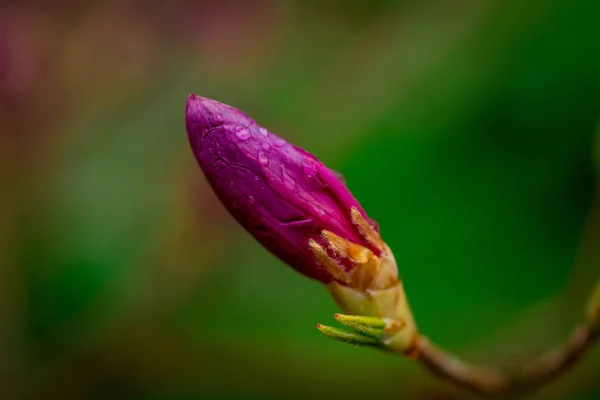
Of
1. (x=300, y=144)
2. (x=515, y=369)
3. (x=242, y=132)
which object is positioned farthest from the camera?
(x=300, y=144)

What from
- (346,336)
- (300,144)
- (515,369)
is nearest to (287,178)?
(346,336)

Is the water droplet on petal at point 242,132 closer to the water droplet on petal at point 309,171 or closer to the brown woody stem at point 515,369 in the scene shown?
the water droplet on petal at point 309,171

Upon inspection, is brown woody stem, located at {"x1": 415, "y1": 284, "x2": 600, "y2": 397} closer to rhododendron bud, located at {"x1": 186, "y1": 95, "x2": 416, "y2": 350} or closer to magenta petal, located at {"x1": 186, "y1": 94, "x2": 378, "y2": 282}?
rhododendron bud, located at {"x1": 186, "y1": 95, "x2": 416, "y2": 350}

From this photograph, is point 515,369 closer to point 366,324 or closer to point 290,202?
point 366,324

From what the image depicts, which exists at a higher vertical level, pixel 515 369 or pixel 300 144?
pixel 515 369

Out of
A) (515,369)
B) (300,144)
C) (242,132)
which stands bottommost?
(300,144)

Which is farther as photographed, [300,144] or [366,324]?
Answer: [300,144]

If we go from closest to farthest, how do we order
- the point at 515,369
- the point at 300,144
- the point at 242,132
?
the point at 242,132 < the point at 515,369 < the point at 300,144

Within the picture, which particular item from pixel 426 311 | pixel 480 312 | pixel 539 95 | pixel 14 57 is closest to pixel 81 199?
pixel 14 57
